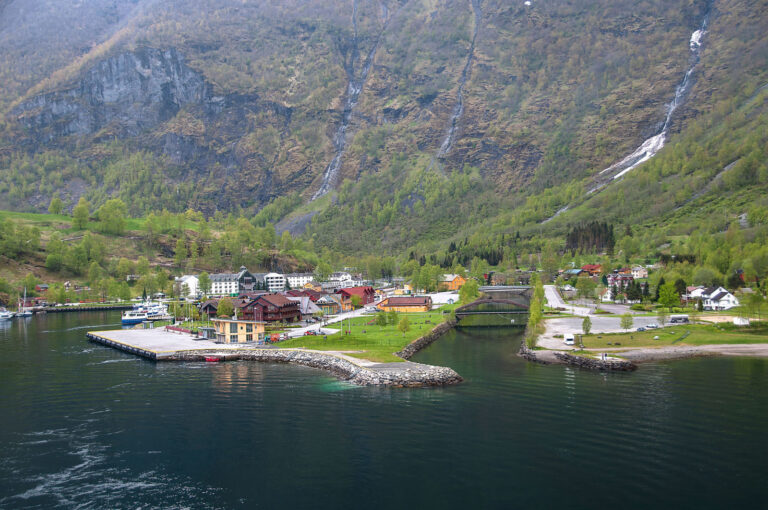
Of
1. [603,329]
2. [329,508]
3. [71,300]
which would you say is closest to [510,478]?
[329,508]

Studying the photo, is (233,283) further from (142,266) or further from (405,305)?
(405,305)

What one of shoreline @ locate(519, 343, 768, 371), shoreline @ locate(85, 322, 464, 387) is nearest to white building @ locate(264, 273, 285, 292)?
shoreline @ locate(85, 322, 464, 387)

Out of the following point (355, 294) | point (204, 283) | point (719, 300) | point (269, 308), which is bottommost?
point (719, 300)

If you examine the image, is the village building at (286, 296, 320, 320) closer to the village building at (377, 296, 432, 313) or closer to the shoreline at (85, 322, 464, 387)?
the village building at (377, 296, 432, 313)

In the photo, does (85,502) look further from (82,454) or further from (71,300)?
(71,300)

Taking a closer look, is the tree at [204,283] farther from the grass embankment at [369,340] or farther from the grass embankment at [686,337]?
the grass embankment at [686,337]

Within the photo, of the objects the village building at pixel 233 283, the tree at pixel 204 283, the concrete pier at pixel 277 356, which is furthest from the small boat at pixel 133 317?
the village building at pixel 233 283

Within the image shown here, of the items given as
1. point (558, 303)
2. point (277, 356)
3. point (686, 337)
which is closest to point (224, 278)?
point (558, 303)

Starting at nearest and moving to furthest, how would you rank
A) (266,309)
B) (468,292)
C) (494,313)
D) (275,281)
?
(266,309)
(494,313)
(468,292)
(275,281)
